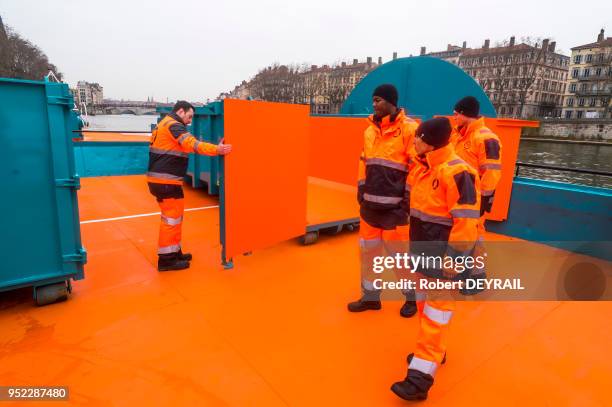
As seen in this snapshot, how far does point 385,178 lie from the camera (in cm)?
273

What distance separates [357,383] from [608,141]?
49631 millimetres

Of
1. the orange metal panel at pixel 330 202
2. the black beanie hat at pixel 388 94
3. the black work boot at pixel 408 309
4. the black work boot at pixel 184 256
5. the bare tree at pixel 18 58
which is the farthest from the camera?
the bare tree at pixel 18 58

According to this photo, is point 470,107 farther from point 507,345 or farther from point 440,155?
point 507,345

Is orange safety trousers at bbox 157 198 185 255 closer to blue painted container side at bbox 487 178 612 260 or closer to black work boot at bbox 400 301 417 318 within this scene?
black work boot at bbox 400 301 417 318

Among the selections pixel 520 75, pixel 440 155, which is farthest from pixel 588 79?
pixel 440 155

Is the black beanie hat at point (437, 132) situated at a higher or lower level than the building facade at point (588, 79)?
lower

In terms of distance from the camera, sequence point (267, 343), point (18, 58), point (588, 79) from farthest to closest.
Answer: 1. point (588, 79)
2. point (18, 58)
3. point (267, 343)

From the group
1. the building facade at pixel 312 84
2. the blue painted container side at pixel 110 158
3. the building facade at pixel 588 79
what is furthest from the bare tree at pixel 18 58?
the building facade at pixel 588 79

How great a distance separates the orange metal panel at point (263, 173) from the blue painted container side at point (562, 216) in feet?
10.3

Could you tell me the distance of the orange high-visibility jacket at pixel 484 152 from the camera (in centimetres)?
335

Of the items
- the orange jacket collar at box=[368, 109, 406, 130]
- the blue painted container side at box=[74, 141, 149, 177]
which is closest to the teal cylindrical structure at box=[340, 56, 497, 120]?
the orange jacket collar at box=[368, 109, 406, 130]

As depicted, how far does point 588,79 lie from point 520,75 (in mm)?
13774

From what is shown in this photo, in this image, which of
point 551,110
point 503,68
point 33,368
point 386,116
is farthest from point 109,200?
point 551,110

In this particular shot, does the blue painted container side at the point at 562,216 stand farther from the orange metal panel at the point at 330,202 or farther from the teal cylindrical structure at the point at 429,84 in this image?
the orange metal panel at the point at 330,202
